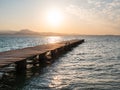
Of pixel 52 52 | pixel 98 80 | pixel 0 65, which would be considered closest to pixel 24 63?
pixel 0 65

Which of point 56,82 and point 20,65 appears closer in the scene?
point 56,82

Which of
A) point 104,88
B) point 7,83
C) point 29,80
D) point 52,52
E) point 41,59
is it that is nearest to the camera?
point 104,88

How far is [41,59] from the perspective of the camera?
24656 mm

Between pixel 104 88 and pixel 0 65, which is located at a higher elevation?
pixel 0 65

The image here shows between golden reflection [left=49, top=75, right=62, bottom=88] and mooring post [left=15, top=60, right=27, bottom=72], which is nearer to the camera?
golden reflection [left=49, top=75, right=62, bottom=88]

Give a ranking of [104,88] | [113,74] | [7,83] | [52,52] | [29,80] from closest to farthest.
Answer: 1. [104,88]
2. [7,83]
3. [29,80]
4. [113,74]
5. [52,52]

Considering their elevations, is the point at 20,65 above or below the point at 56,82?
above

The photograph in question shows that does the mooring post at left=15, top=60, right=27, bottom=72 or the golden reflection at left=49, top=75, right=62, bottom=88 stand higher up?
the mooring post at left=15, top=60, right=27, bottom=72

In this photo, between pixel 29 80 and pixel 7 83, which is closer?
pixel 7 83

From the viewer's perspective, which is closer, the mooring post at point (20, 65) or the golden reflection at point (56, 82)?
the golden reflection at point (56, 82)

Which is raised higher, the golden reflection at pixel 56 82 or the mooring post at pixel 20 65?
the mooring post at pixel 20 65

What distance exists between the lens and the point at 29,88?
45.4 ft

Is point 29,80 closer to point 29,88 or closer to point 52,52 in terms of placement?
point 29,88

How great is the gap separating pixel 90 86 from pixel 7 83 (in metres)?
4.80
